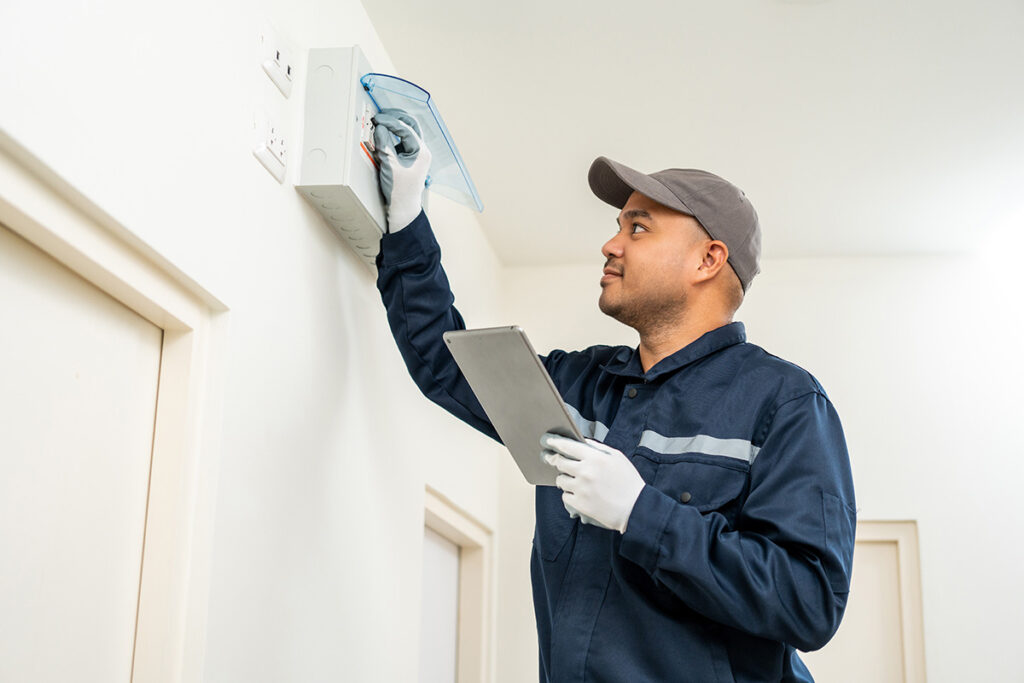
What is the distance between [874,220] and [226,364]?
2.59m

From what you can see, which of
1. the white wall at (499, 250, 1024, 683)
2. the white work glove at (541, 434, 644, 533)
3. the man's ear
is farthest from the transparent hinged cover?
the white wall at (499, 250, 1024, 683)

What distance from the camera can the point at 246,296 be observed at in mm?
1577

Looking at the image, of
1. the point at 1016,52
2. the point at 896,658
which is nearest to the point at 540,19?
the point at 1016,52

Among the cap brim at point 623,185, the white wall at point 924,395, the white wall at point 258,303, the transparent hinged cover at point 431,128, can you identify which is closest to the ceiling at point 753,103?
the white wall at point 924,395

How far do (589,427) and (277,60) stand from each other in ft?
2.62

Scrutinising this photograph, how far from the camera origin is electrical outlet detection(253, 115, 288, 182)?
5.37 ft

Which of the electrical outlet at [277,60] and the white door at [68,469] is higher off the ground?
the electrical outlet at [277,60]

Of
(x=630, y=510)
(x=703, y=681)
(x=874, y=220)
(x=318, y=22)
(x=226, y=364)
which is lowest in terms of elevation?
(x=703, y=681)

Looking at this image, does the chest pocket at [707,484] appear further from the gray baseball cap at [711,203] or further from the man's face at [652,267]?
the gray baseball cap at [711,203]

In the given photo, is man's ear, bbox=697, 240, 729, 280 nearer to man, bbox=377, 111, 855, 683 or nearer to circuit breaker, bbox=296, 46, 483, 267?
man, bbox=377, 111, 855, 683

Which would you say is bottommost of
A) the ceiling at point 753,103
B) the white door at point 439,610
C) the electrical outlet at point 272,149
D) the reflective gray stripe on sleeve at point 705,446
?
the white door at point 439,610

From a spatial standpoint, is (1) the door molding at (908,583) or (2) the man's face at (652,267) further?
(1) the door molding at (908,583)

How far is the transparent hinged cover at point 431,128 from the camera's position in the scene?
190cm

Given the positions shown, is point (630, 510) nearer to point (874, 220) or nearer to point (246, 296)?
point (246, 296)
